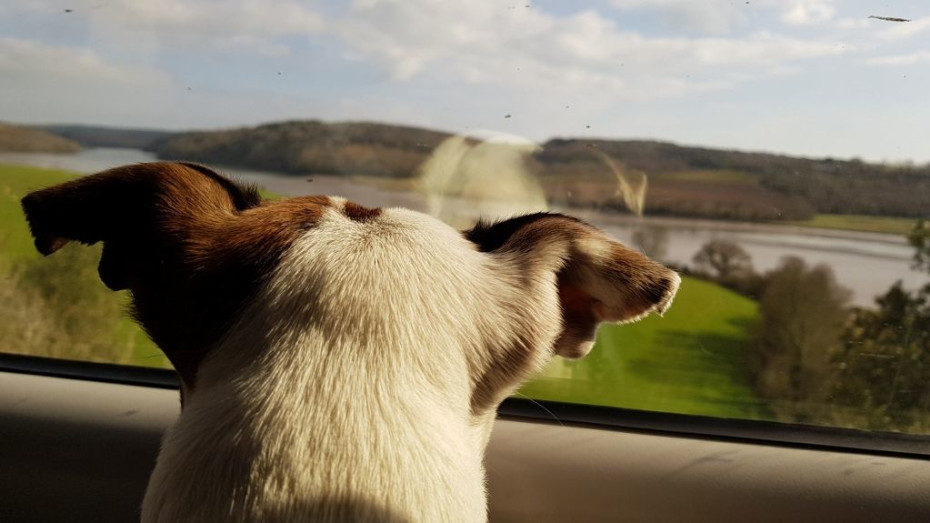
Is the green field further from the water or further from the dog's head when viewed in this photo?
the dog's head

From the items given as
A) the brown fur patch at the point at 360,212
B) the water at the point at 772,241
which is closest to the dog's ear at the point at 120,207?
the brown fur patch at the point at 360,212

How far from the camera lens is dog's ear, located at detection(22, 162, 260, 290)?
84cm

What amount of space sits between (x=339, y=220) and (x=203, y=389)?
0.22 m

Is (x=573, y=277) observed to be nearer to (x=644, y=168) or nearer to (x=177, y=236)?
(x=177, y=236)

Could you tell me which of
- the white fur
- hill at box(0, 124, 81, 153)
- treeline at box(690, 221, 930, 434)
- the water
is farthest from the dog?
hill at box(0, 124, 81, 153)

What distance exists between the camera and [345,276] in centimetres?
73

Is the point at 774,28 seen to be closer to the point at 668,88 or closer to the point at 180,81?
the point at 668,88

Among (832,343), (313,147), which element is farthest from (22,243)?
(832,343)

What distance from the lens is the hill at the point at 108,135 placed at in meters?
1.50

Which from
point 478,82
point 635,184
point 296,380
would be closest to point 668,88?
point 635,184

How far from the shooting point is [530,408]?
4.45ft

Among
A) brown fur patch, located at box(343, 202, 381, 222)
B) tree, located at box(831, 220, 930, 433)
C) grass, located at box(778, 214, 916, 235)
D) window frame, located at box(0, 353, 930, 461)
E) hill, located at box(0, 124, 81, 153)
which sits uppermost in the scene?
grass, located at box(778, 214, 916, 235)

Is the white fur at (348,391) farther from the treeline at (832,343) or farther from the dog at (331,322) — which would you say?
the treeline at (832,343)

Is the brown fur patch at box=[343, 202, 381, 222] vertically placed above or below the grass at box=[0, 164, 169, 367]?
above
